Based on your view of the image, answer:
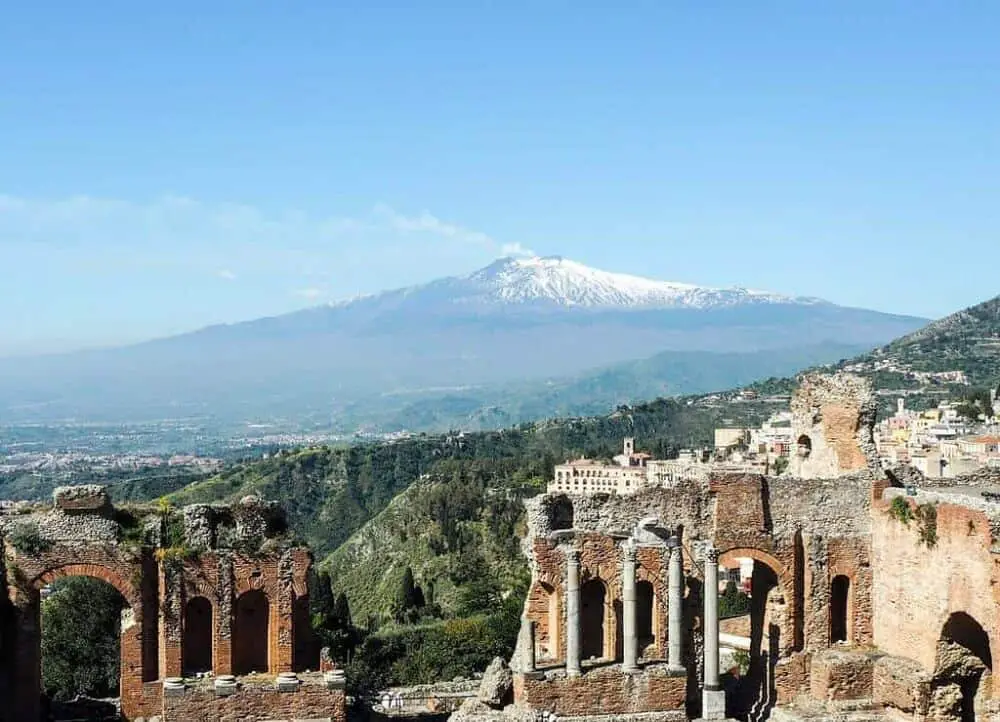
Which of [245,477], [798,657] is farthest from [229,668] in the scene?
[245,477]

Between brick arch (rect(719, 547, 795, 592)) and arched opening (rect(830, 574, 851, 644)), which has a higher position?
brick arch (rect(719, 547, 795, 592))

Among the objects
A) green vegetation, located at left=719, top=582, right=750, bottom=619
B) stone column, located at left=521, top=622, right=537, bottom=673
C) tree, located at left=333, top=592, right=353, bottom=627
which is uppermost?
stone column, located at left=521, top=622, right=537, bottom=673

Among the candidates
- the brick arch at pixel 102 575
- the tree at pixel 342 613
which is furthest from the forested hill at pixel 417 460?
the brick arch at pixel 102 575

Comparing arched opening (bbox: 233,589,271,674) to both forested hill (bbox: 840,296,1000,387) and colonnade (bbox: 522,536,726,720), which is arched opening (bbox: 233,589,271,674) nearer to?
colonnade (bbox: 522,536,726,720)

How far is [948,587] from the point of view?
26.7 meters

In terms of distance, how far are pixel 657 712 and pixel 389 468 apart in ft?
387

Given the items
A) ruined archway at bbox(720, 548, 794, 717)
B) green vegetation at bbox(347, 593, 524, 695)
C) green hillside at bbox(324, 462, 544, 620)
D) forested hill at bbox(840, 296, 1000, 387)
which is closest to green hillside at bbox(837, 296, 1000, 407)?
forested hill at bbox(840, 296, 1000, 387)

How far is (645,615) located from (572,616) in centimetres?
301

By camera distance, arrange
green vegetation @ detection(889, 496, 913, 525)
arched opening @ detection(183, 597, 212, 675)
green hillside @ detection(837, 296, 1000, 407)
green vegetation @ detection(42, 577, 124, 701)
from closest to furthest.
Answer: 1. green vegetation @ detection(889, 496, 913, 525)
2. arched opening @ detection(183, 597, 212, 675)
3. green vegetation @ detection(42, 577, 124, 701)
4. green hillside @ detection(837, 296, 1000, 407)

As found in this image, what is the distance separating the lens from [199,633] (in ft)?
94.3

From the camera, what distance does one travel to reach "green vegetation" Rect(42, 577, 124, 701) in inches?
1564

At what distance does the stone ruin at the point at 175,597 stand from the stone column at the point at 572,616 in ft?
16.5

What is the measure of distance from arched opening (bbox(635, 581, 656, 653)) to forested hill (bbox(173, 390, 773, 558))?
2971 inches

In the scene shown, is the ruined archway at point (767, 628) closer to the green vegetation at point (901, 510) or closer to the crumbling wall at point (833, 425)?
the green vegetation at point (901, 510)
